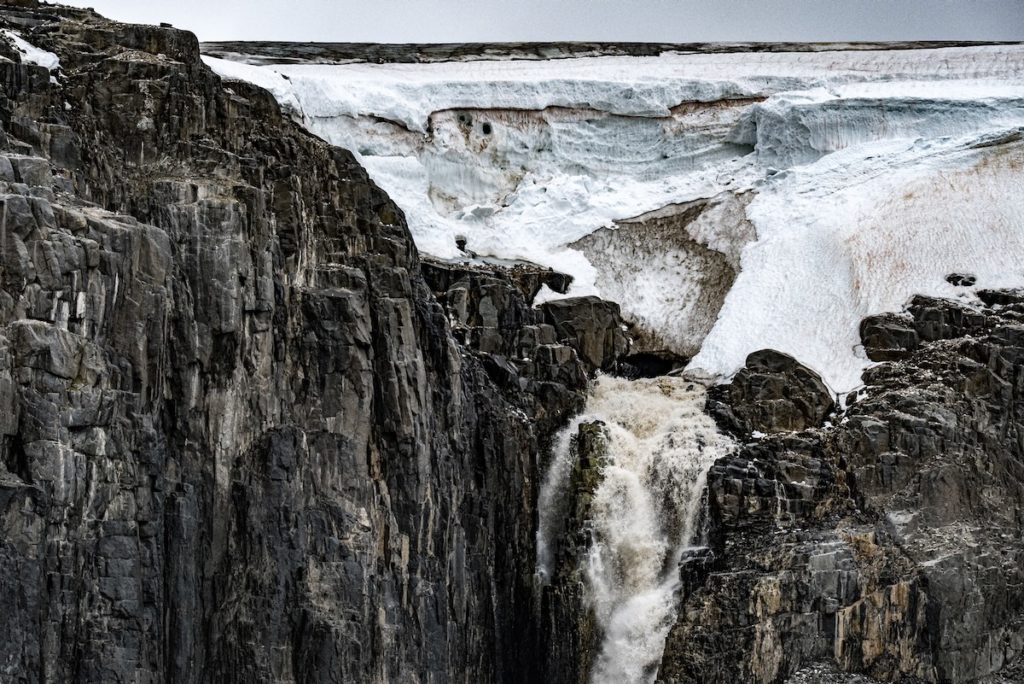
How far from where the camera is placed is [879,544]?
5859cm

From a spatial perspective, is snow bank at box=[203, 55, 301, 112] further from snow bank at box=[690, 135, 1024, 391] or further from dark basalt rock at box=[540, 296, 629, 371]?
snow bank at box=[690, 135, 1024, 391]

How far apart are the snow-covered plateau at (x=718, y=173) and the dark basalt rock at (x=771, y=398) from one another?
1.20 metres

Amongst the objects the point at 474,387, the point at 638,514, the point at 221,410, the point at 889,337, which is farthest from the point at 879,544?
the point at 221,410

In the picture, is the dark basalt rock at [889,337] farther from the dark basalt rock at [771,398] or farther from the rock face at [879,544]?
the dark basalt rock at [771,398]

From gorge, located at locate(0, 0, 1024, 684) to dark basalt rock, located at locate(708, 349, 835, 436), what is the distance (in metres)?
0.13

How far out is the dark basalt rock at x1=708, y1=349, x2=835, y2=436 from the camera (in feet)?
206

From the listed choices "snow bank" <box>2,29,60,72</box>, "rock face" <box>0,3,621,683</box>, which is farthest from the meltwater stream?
"snow bank" <box>2,29,60,72</box>

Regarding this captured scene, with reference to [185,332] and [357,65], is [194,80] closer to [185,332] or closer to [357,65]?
[185,332]

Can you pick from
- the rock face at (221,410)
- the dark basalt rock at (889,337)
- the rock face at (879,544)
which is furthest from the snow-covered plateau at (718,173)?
the rock face at (221,410)

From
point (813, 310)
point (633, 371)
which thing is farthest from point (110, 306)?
point (813, 310)

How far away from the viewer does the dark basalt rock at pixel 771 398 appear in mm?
62906

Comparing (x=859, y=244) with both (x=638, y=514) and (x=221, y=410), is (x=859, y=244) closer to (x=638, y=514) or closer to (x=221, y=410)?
(x=638, y=514)

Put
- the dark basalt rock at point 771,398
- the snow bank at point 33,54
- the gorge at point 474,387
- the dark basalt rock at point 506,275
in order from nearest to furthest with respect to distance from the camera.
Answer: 1. the gorge at point 474,387
2. the snow bank at point 33,54
3. the dark basalt rock at point 771,398
4. the dark basalt rock at point 506,275

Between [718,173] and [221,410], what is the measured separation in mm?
34383
